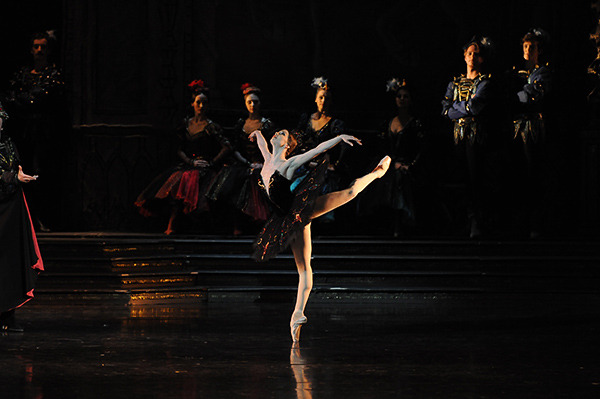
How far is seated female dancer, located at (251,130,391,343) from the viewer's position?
6988 millimetres

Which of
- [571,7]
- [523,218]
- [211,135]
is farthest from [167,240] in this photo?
[571,7]

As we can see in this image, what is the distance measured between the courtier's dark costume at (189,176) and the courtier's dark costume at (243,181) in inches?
5.9

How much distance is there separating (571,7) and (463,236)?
320 cm

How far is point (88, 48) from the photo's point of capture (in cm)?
1209

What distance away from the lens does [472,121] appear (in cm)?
1069

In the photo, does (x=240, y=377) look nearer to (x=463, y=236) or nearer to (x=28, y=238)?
(x=28, y=238)

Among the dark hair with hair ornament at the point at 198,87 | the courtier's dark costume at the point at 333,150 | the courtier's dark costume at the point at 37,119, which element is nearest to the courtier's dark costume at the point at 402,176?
the courtier's dark costume at the point at 333,150

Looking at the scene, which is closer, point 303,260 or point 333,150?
point 303,260

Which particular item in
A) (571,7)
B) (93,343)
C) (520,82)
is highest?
(571,7)

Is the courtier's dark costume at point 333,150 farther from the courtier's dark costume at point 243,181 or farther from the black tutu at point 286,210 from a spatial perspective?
the black tutu at point 286,210

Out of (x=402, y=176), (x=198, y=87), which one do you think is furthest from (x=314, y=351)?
(x=198, y=87)

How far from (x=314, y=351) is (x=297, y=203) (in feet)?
3.39

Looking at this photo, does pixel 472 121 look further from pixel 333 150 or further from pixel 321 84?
pixel 321 84

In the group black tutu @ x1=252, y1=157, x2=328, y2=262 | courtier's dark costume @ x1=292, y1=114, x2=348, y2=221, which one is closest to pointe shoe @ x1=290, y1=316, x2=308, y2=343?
black tutu @ x1=252, y1=157, x2=328, y2=262
